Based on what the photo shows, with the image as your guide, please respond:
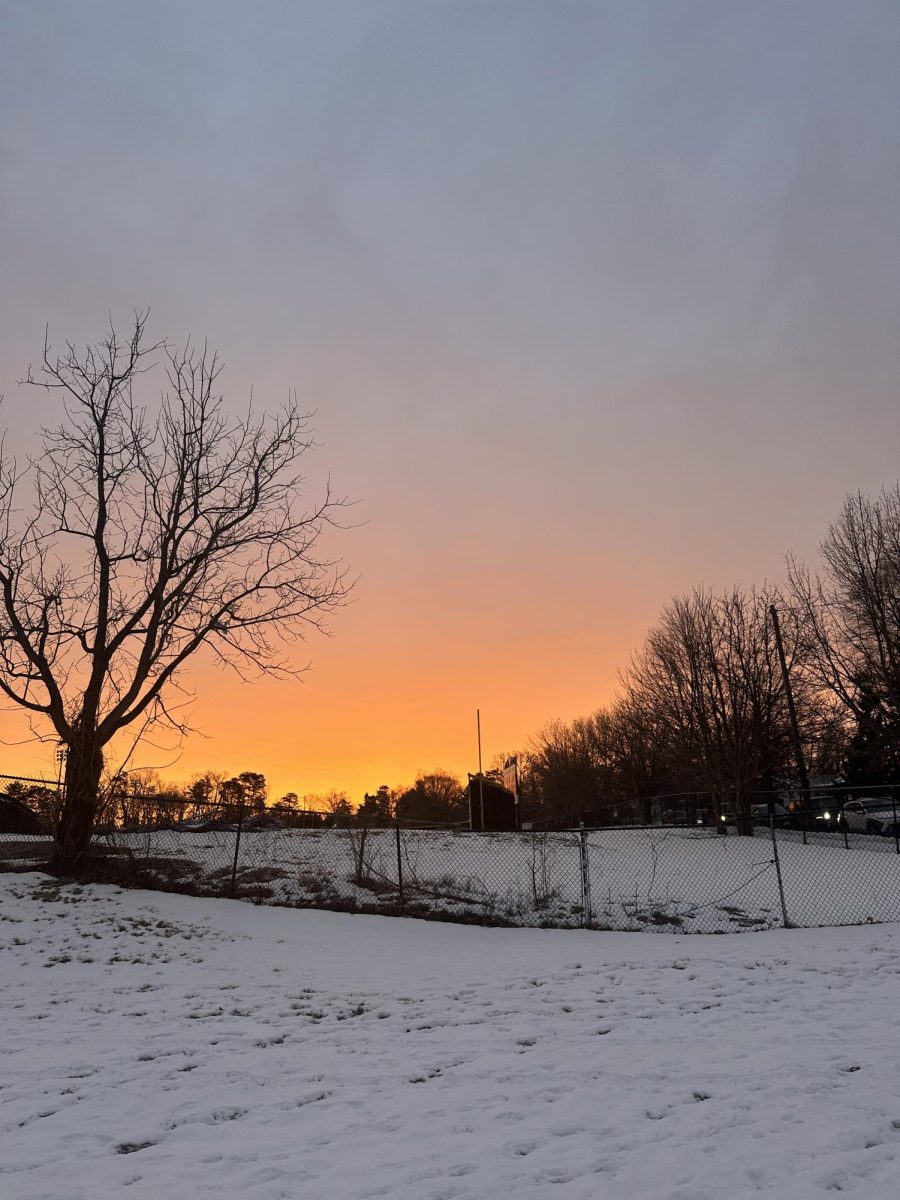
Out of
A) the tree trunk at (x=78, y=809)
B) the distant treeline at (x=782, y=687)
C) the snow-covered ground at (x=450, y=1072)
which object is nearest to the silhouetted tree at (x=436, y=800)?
the distant treeline at (x=782, y=687)

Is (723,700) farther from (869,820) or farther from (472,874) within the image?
(472,874)

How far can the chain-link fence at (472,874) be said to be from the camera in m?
14.0

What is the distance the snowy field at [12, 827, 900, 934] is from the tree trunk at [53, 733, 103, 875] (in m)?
0.55

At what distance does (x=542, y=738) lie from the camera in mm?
83438

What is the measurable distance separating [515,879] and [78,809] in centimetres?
875

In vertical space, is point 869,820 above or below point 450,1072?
above

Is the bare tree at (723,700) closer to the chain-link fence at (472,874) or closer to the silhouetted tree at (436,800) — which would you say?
the chain-link fence at (472,874)

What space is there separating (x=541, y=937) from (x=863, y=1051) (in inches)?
289

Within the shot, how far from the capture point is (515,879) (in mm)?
16141

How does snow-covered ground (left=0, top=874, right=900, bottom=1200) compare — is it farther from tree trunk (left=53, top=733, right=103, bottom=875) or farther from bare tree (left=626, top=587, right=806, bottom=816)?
bare tree (left=626, top=587, right=806, bottom=816)

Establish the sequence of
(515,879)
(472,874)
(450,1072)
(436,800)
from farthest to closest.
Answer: (436,800) < (472,874) < (515,879) < (450,1072)

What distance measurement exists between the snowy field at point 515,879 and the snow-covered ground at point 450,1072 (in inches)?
110

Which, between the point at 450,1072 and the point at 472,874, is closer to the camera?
the point at 450,1072

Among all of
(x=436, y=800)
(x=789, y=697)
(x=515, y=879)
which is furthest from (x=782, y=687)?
(x=436, y=800)
